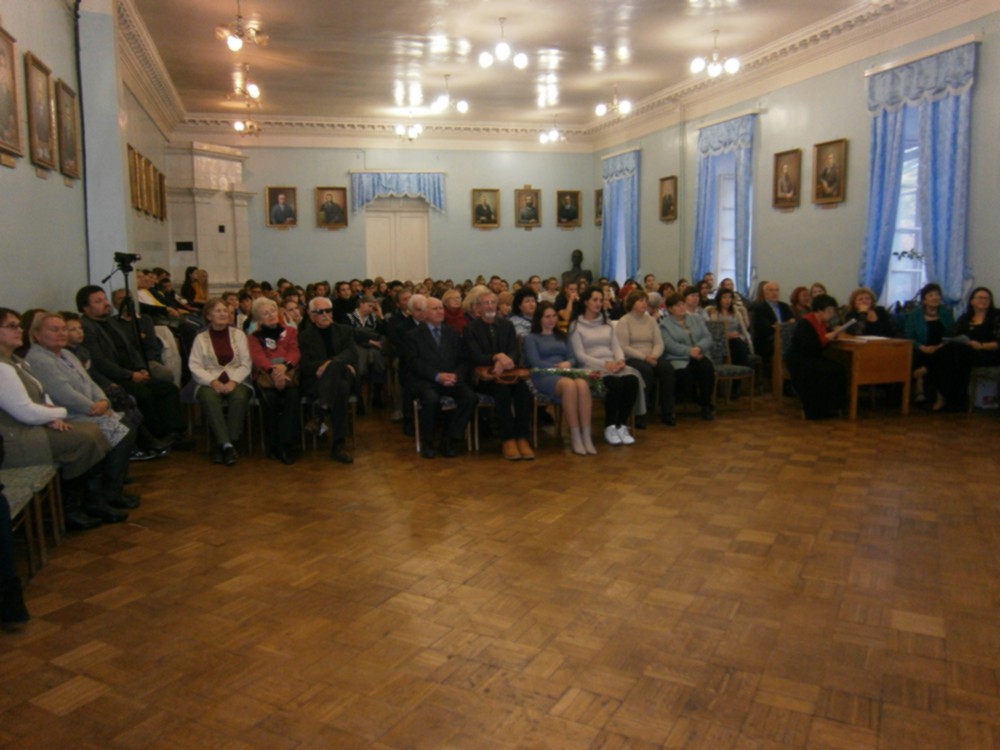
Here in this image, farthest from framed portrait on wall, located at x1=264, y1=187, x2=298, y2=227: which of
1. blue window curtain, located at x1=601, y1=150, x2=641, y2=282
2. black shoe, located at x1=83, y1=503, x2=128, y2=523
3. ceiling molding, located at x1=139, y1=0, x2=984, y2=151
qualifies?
black shoe, located at x1=83, y1=503, x2=128, y2=523

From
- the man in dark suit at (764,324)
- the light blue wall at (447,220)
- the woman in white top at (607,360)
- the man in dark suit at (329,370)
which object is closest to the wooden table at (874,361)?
the man in dark suit at (764,324)

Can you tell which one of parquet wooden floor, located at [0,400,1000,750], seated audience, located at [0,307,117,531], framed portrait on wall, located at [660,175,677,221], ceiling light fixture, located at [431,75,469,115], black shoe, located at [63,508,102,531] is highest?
ceiling light fixture, located at [431,75,469,115]

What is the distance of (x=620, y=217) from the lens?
1611 cm

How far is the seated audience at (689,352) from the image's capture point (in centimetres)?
777

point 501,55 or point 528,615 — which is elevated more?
point 501,55

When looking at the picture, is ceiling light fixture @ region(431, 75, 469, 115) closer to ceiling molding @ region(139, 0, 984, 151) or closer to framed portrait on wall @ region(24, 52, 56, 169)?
ceiling molding @ region(139, 0, 984, 151)

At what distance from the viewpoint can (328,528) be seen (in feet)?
15.1

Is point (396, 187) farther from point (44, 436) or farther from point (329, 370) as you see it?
point (44, 436)

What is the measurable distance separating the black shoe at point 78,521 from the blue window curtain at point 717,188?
965cm

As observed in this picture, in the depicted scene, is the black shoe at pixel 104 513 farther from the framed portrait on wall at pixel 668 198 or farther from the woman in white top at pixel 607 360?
the framed portrait on wall at pixel 668 198

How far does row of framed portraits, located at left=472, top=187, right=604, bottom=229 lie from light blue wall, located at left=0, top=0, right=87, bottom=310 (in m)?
10.8

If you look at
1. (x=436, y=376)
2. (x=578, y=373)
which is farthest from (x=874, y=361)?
(x=436, y=376)

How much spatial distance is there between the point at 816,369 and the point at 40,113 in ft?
23.6

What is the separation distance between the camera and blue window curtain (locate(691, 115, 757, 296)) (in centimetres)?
1161
